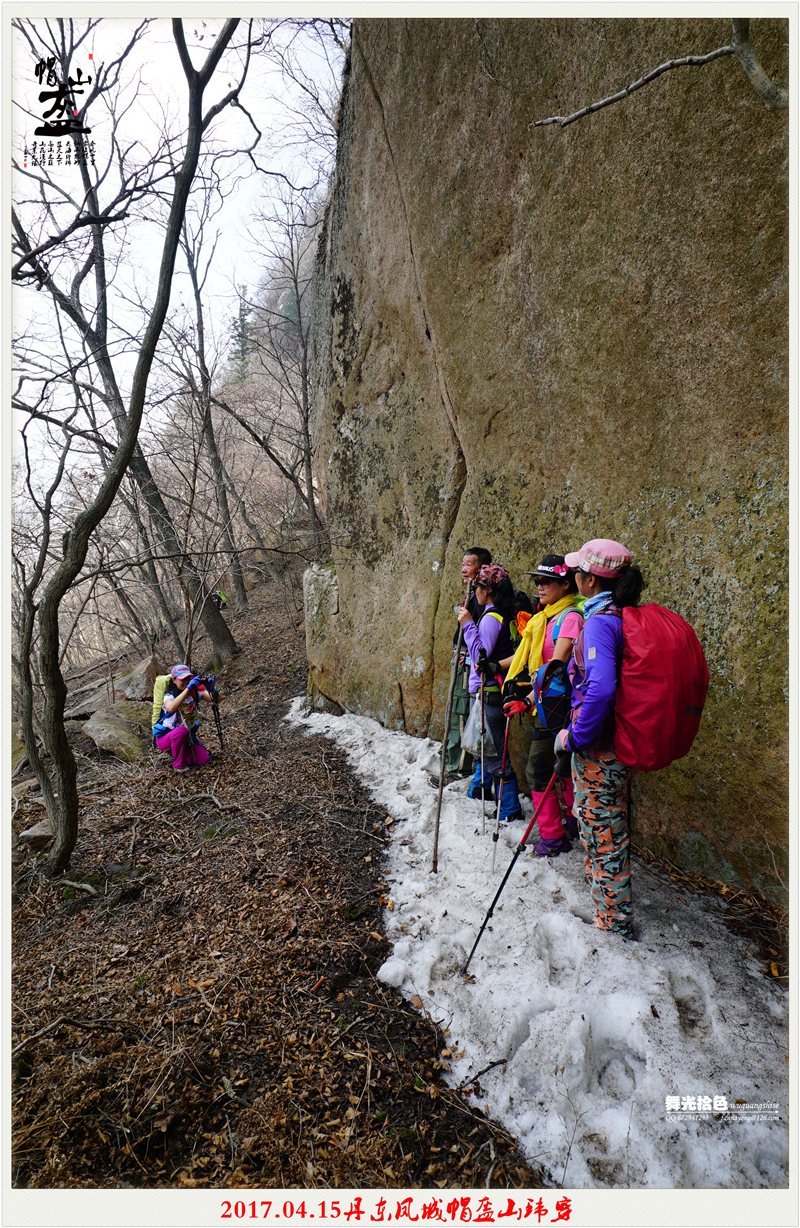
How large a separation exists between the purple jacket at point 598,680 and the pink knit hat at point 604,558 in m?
0.28

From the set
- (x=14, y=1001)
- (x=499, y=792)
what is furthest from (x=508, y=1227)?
(x=14, y=1001)

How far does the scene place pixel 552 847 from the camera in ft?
12.7

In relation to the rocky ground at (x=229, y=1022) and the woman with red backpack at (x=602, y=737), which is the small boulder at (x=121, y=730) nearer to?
the rocky ground at (x=229, y=1022)

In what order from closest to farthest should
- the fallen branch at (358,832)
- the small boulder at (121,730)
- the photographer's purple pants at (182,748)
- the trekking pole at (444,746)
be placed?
1. the trekking pole at (444,746)
2. the fallen branch at (358,832)
3. the photographer's purple pants at (182,748)
4. the small boulder at (121,730)

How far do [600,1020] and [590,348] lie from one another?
14.4ft

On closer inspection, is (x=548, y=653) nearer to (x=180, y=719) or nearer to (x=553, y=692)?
(x=553, y=692)

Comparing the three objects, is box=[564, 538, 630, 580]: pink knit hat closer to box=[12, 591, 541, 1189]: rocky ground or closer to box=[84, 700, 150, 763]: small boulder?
box=[12, 591, 541, 1189]: rocky ground

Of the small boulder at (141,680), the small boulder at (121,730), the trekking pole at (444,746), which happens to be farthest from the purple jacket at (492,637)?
the small boulder at (141,680)

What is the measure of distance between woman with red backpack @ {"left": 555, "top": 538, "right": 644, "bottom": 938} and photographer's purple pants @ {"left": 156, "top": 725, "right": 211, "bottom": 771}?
526cm

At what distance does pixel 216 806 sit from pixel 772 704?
524 centimetres

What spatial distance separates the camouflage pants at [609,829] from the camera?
9.80 ft

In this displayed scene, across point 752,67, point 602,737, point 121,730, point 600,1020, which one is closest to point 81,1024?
point 600,1020

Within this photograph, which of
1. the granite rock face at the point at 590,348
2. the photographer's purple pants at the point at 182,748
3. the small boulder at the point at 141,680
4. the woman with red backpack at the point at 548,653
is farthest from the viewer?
the small boulder at the point at 141,680

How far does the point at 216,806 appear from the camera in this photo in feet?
19.0
